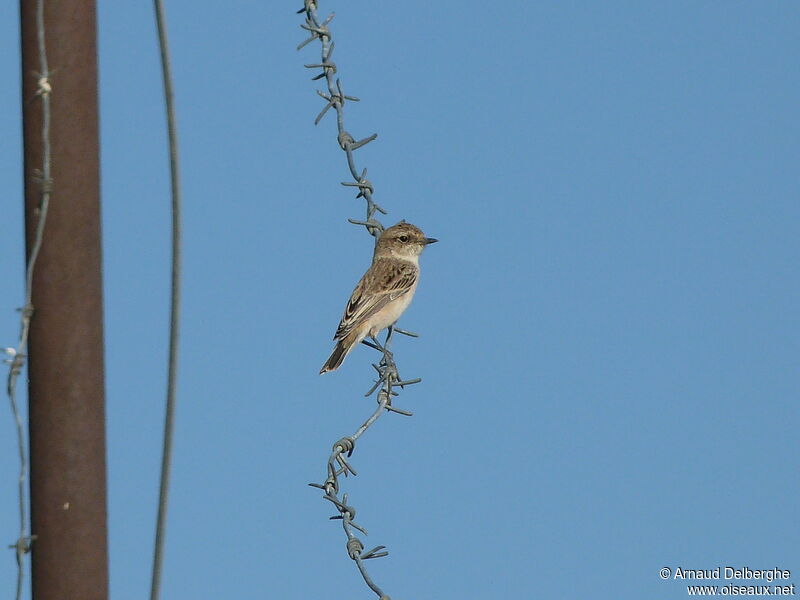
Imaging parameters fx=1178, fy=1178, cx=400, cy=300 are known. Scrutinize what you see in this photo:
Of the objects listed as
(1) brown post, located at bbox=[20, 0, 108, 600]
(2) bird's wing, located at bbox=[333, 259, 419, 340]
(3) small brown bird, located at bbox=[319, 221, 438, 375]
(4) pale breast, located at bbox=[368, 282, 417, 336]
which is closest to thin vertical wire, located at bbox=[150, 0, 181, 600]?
(1) brown post, located at bbox=[20, 0, 108, 600]

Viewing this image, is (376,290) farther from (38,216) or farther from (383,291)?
(38,216)

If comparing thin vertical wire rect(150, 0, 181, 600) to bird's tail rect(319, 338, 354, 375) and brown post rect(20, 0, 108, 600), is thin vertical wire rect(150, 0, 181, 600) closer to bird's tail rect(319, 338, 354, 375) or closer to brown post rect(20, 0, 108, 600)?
brown post rect(20, 0, 108, 600)

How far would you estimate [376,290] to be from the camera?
1054 centimetres

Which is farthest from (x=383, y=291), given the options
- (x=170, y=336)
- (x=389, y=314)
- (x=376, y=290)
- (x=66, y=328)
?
(x=170, y=336)

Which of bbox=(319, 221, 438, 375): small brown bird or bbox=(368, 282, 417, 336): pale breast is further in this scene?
bbox=(368, 282, 417, 336): pale breast

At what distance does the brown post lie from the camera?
12.2ft

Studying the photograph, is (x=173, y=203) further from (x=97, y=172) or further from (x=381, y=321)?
(x=381, y=321)

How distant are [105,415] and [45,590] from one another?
0.57m

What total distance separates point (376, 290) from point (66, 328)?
686 centimetres

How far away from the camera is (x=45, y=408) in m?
3.74

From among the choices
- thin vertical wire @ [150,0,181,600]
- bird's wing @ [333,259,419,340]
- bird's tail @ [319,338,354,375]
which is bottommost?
thin vertical wire @ [150,0,181,600]

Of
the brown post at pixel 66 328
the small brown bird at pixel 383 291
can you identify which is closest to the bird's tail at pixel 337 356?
the small brown bird at pixel 383 291

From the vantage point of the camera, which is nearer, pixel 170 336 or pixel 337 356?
pixel 170 336

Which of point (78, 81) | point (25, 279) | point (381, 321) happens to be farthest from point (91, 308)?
point (381, 321)
